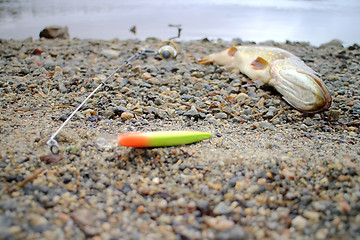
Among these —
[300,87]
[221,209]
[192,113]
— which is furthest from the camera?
[300,87]

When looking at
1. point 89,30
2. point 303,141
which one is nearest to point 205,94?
point 303,141

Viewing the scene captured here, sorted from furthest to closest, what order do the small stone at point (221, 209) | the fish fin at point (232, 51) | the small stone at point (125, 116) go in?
the fish fin at point (232, 51)
the small stone at point (125, 116)
the small stone at point (221, 209)

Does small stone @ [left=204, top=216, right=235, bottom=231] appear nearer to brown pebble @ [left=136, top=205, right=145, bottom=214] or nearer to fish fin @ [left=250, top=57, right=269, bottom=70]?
brown pebble @ [left=136, top=205, right=145, bottom=214]

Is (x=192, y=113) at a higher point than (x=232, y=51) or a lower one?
lower

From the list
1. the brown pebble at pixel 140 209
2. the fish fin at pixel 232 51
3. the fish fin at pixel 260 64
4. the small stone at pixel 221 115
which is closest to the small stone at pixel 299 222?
the brown pebble at pixel 140 209

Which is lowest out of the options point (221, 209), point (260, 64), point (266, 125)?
point (266, 125)

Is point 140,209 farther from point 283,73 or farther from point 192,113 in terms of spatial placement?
point 283,73

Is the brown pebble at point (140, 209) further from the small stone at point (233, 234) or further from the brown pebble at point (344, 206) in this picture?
the brown pebble at point (344, 206)

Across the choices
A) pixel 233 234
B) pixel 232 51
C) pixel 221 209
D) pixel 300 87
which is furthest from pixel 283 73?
pixel 233 234
